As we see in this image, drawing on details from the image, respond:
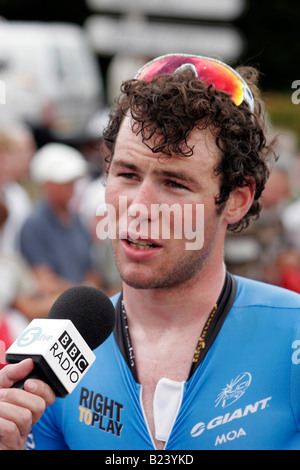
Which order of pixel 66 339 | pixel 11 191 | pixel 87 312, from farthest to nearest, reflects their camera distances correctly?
pixel 11 191, pixel 87 312, pixel 66 339

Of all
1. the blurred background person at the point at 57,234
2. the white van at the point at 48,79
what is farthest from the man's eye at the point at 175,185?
the white van at the point at 48,79

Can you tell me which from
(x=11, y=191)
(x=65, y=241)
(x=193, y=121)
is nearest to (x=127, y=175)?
(x=193, y=121)

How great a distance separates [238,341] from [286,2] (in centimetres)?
2697

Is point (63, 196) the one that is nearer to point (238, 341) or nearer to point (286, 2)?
point (238, 341)

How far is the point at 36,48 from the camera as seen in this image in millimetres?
16047

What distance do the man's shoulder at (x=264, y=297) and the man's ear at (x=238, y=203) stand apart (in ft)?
0.84

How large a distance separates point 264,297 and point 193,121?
673mm

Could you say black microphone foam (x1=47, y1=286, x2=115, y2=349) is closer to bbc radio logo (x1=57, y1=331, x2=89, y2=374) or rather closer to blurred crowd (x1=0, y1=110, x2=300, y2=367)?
bbc radio logo (x1=57, y1=331, x2=89, y2=374)

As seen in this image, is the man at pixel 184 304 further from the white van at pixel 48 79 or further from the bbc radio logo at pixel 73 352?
the white van at pixel 48 79

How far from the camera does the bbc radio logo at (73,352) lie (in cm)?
192

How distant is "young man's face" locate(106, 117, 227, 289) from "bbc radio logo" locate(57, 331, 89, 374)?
14.8 inches

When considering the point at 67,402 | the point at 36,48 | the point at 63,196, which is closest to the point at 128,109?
the point at 67,402

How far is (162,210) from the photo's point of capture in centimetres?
223

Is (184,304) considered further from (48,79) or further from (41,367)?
(48,79)
